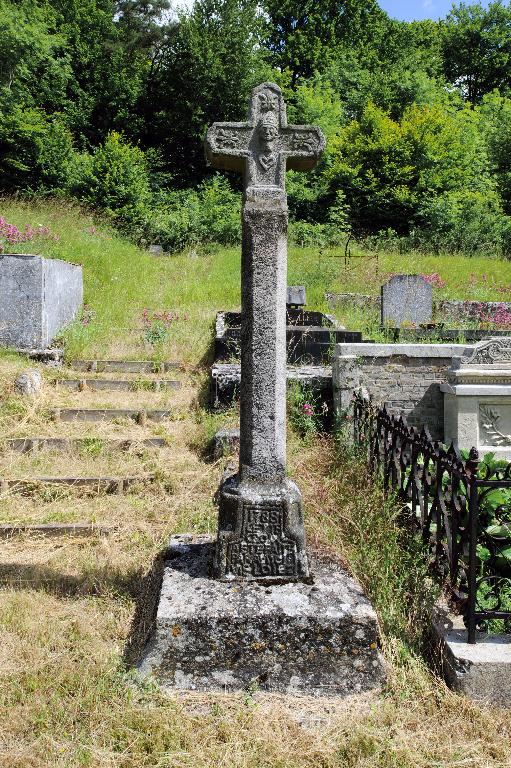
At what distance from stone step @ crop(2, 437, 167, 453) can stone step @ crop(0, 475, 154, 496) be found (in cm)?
77

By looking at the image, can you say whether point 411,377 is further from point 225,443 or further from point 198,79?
point 198,79

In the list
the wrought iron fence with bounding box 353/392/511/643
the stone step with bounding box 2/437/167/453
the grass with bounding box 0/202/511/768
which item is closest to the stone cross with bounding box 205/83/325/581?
the grass with bounding box 0/202/511/768

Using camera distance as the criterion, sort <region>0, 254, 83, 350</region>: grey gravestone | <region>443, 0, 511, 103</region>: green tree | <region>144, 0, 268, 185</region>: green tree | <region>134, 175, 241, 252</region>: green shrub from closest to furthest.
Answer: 1. <region>0, 254, 83, 350</region>: grey gravestone
2. <region>134, 175, 241, 252</region>: green shrub
3. <region>144, 0, 268, 185</region>: green tree
4. <region>443, 0, 511, 103</region>: green tree

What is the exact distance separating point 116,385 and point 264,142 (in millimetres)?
5354

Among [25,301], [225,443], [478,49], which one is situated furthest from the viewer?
[478,49]

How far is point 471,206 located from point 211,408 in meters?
17.5

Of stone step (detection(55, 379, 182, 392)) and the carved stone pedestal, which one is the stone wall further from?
the carved stone pedestal

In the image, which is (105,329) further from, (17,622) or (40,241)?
(17,622)

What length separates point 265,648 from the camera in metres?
2.69

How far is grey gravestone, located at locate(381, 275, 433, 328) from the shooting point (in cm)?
1167

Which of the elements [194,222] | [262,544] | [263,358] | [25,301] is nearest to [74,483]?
[262,544]

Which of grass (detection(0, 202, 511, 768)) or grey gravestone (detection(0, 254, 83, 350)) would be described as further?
grey gravestone (detection(0, 254, 83, 350))

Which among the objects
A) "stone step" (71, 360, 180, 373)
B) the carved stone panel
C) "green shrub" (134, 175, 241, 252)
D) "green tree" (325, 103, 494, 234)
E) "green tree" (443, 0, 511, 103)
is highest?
"green tree" (443, 0, 511, 103)

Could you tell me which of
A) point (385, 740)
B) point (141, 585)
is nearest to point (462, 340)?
point (141, 585)
